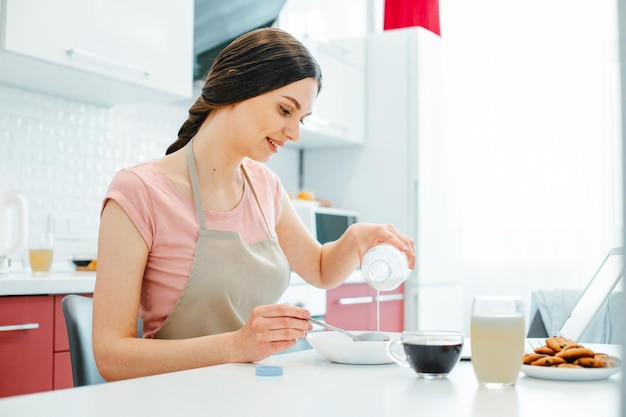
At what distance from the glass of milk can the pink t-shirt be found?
71cm

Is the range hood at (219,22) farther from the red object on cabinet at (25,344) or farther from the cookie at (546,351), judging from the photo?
the cookie at (546,351)

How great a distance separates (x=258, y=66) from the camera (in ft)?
5.10

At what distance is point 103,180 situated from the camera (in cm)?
299

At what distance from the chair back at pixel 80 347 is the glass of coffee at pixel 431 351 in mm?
593

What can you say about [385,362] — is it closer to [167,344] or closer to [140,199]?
[167,344]

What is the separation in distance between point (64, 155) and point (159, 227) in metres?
1.50

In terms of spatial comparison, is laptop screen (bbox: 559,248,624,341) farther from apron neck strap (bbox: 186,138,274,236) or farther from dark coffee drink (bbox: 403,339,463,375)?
apron neck strap (bbox: 186,138,274,236)

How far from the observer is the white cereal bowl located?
45.7 inches

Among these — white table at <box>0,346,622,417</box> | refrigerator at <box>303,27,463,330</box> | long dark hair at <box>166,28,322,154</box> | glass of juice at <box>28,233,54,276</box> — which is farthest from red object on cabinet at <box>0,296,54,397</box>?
refrigerator at <box>303,27,463,330</box>

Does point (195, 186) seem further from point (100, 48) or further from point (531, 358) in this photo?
point (100, 48)

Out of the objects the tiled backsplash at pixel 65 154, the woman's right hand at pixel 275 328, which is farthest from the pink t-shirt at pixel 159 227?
the tiled backsplash at pixel 65 154

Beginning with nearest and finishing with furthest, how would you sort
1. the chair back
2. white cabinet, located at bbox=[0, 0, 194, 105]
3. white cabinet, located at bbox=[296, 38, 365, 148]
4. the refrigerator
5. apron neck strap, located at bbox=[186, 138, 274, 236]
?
the chair back → apron neck strap, located at bbox=[186, 138, 274, 236] → white cabinet, located at bbox=[0, 0, 194, 105] → white cabinet, located at bbox=[296, 38, 365, 148] → the refrigerator

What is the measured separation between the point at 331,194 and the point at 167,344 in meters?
2.95

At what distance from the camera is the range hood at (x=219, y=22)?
3.13 meters
